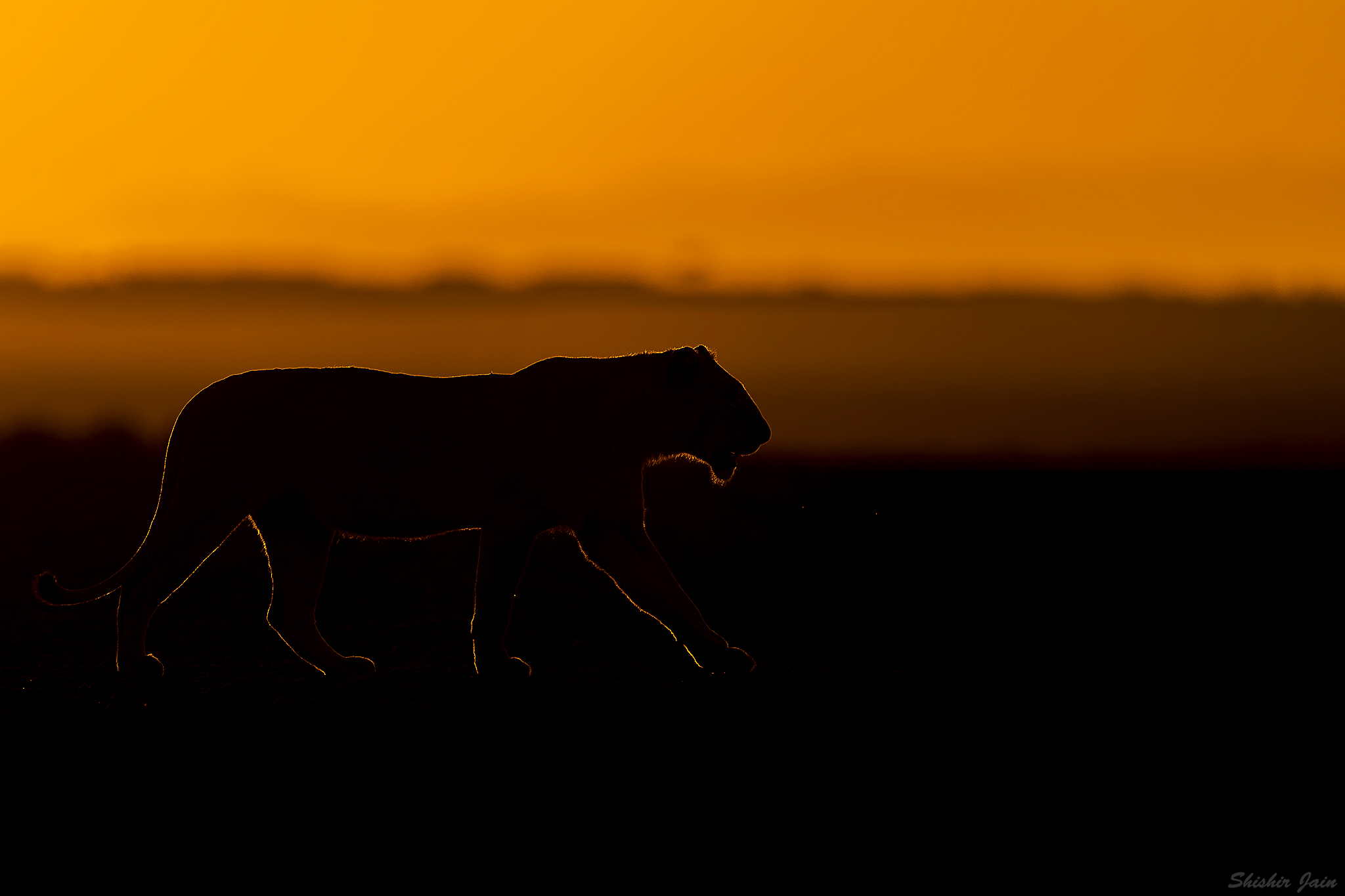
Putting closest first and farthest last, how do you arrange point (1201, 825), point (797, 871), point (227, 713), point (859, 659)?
point (797, 871), point (1201, 825), point (227, 713), point (859, 659)

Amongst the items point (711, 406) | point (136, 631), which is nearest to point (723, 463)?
point (711, 406)

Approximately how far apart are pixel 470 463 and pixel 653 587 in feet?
4.12

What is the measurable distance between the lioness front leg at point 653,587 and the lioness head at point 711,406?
2.10ft

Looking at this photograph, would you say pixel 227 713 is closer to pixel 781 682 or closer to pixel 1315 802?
pixel 781 682

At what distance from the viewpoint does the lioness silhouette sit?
7766mm

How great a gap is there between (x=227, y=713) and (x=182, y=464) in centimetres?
155

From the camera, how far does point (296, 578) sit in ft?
27.6

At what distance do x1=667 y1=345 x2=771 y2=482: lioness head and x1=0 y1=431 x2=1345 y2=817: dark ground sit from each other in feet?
4.35

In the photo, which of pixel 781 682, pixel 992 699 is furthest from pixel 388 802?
pixel 992 699

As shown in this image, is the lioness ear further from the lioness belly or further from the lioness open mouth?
the lioness belly

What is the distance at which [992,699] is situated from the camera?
7.57 metres
